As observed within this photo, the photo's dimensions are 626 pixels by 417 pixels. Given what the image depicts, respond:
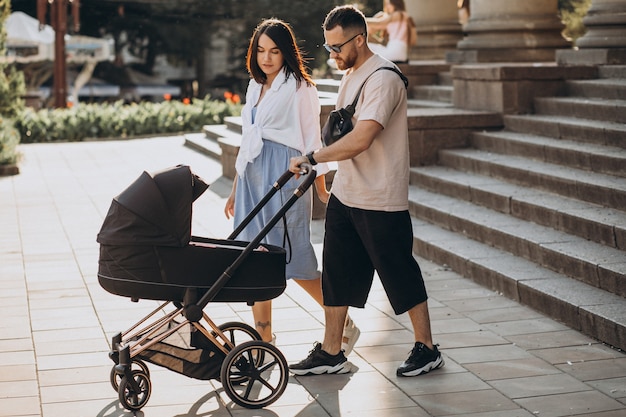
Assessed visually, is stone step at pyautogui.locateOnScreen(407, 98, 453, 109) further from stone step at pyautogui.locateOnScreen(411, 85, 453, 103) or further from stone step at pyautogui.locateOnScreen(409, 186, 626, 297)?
stone step at pyautogui.locateOnScreen(409, 186, 626, 297)

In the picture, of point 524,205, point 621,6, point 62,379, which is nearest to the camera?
point 62,379

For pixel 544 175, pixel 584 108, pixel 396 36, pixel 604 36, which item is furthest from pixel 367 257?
pixel 396 36

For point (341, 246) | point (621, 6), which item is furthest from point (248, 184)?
point (621, 6)

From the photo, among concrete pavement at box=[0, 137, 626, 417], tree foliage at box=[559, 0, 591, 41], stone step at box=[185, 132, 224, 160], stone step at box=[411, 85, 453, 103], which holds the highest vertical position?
tree foliage at box=[559, 0, 591, 41]

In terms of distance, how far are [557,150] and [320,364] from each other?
4.45 metres

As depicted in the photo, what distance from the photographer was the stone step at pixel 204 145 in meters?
16.2

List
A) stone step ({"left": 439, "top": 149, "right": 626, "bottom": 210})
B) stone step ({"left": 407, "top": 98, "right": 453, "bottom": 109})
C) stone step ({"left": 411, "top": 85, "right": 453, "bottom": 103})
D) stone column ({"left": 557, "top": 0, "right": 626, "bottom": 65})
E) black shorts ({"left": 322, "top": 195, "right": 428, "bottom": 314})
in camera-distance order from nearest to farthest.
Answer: black shorts ({"left": 322, "top": 195, "right": 428, "bottom": 314}), stone step ({"left": 439, "top": 149, "right": 626, "bottom": 210}), stone column ({"left": 557, "top": 0, "right": 626, "bottom": 65}), stone step ({"left": 407, "top": 98, "right": 453, "bottom": 109}), stone step ({"left": 411, "top": 85, "right": 453, "bottom": 103})

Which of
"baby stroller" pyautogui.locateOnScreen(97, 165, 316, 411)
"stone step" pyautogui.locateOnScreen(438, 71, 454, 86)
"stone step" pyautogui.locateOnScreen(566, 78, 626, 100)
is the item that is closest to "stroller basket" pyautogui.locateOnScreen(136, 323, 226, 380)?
"baby stroller" pyautogui.locateOnScreen(97, 165, 316, 411)

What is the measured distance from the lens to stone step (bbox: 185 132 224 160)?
16.2 meters

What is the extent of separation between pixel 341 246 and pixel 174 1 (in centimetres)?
3314

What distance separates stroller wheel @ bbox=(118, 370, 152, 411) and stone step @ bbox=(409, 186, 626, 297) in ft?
10.3

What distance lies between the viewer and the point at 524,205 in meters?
8.80

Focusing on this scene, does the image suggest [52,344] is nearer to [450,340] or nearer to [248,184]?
[248,184]

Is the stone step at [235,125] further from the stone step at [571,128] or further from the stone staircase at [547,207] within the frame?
the stone step at [571,128]
